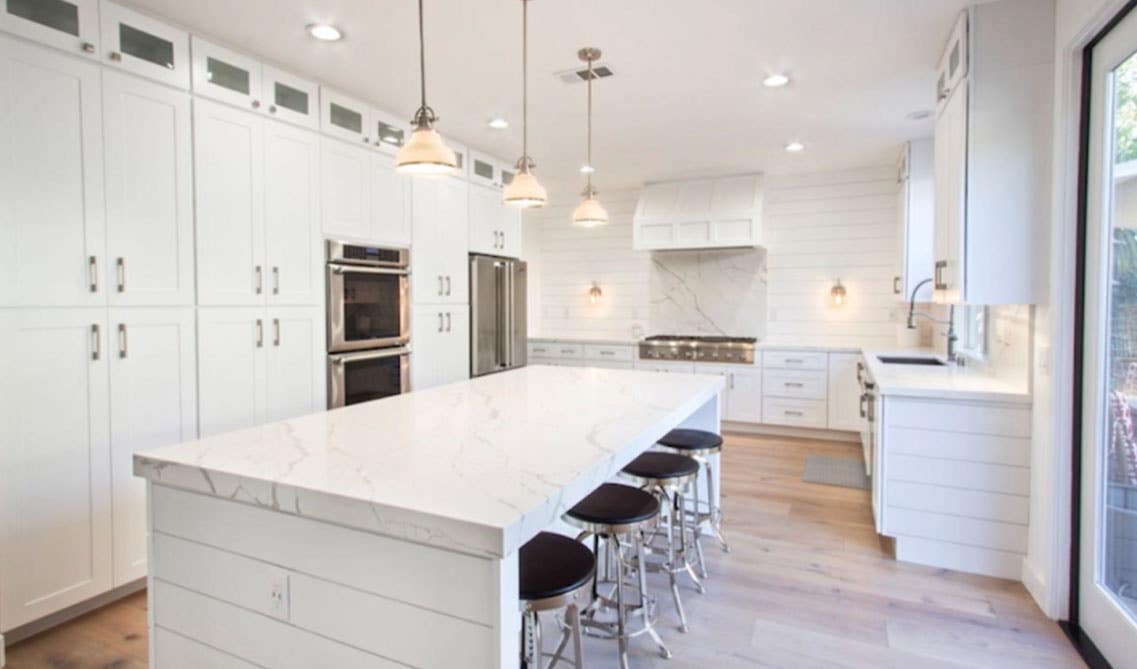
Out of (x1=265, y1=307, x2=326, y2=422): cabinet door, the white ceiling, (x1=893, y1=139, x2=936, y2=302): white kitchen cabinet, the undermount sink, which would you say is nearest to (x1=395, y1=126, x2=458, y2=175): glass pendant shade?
the white ceiling

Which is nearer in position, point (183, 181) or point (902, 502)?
point (183, 181)

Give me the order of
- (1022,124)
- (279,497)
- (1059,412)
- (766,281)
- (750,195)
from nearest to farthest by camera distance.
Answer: (279,497), (1059,412), (1022,124), (750,195), (766,281)

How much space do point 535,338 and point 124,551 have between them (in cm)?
A: 453

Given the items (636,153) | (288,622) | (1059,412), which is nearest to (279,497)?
(288,622)

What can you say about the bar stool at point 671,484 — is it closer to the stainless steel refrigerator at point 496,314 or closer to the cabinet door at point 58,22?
the stainless steel refrigerator at point 496,314

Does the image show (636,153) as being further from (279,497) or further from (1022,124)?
(279,497)

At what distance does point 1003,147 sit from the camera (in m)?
2.56

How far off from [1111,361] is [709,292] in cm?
423

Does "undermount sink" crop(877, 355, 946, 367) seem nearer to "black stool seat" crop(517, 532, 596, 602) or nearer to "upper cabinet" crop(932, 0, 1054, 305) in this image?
"upper cabinet" crop(932, 0, 1054, 305)

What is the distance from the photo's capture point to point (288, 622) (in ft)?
4.58

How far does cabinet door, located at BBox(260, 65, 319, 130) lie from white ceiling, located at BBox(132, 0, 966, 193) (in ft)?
0.23

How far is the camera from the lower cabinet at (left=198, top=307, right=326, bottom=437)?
9.38 ft

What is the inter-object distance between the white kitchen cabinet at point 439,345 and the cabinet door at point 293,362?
761 mm

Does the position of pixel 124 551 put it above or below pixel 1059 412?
below
